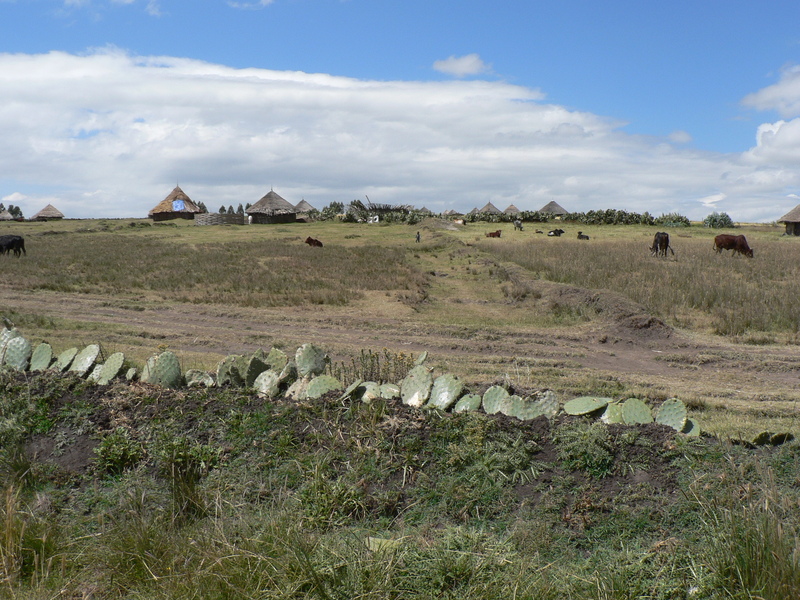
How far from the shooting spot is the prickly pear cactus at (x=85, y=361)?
7.88m

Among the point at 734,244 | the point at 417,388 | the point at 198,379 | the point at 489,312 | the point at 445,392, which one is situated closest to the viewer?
the point at 445,392

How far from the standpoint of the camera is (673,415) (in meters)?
6.13

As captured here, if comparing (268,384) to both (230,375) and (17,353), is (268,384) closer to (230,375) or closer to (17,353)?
(230,375)

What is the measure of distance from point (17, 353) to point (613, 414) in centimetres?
691

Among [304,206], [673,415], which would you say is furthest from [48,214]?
[673,415]

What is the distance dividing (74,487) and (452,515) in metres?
3.22

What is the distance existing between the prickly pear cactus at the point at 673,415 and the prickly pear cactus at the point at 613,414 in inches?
12.8

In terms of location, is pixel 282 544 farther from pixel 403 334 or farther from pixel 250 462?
pixel 403 334

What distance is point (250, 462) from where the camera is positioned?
5.92m

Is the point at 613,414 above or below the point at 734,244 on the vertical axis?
below

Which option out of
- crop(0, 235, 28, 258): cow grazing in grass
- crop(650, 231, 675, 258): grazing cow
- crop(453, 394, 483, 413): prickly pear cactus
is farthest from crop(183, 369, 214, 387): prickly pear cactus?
crop(0, 235, 28, 258): cow grazing in grass

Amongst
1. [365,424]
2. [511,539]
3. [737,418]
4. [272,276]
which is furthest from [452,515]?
[272,276]

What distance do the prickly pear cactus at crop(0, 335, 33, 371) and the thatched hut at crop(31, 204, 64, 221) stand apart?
7383 centimetres

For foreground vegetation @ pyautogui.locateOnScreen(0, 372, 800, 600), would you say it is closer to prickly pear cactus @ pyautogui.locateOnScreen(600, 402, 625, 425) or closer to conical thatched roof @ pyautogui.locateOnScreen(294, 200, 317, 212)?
prickly pear cactus @ pyautogui.locateOnScreen(600, 402, 625, 425)
